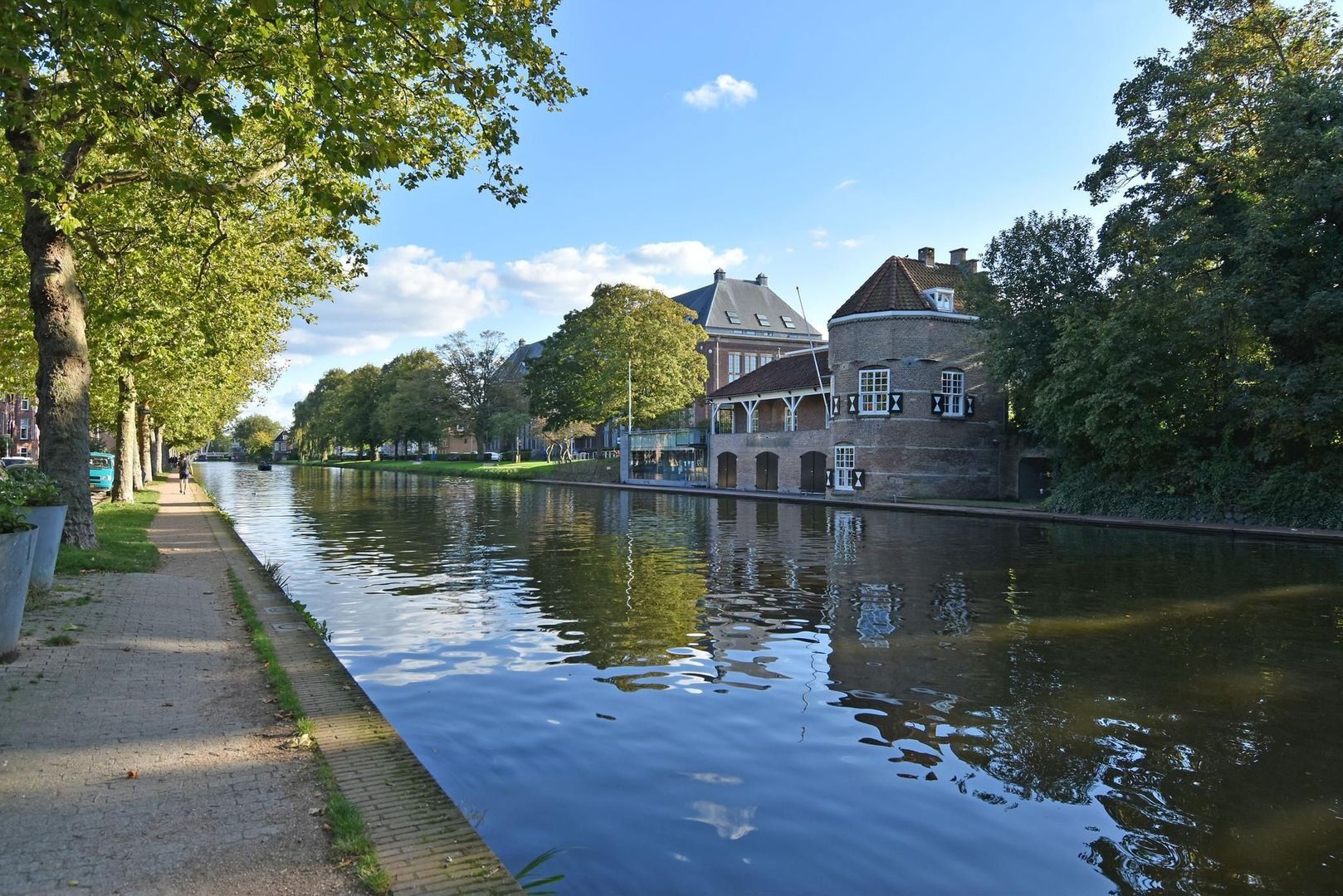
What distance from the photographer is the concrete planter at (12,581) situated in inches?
265

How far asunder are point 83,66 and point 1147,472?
98.9 feet

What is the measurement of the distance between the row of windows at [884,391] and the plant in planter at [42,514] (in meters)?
33.7

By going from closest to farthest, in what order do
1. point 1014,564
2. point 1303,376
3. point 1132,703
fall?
point 1132,703, point 1014,564, point 1303,376

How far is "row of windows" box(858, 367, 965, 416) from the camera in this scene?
39.3m

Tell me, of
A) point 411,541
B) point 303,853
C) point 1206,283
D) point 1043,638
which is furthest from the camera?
point 1206,283

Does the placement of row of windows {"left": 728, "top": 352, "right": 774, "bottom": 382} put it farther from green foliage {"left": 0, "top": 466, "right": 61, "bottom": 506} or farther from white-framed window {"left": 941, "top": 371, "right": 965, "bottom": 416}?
green foliage {"left": 0, "top": 466, "right": 61, "bottom": 506}

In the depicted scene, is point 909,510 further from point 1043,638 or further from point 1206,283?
point 1043,638

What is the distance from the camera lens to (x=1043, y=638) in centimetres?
977

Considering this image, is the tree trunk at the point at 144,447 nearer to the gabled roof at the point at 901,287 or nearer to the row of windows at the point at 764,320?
the gabled roof at the point at 901,287

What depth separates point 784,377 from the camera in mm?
47469

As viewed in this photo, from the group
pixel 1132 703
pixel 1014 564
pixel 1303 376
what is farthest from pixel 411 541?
pixel 1303 376

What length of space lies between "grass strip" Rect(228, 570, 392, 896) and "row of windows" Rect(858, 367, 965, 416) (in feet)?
113

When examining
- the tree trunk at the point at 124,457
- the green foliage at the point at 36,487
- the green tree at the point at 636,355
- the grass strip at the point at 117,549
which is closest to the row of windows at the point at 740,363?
the green tree at the point at 636,355

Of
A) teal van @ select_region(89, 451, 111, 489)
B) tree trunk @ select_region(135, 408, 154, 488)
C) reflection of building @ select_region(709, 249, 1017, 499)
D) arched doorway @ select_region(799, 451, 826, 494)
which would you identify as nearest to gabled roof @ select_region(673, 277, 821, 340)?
arched doorway @ select_region(799, 451, 826, 494)
